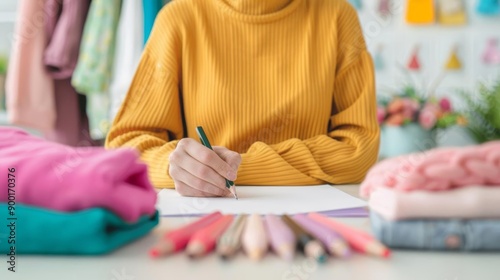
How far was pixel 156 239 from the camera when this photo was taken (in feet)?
1.56

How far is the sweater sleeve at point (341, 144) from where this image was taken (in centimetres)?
91

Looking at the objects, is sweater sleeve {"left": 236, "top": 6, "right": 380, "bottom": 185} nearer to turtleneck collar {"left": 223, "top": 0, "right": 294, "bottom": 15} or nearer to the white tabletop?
turtleneck collar {"left": 223, "top": 0, "right": 294, "bottom": 15}

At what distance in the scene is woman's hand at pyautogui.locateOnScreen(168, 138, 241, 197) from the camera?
29.9 inches

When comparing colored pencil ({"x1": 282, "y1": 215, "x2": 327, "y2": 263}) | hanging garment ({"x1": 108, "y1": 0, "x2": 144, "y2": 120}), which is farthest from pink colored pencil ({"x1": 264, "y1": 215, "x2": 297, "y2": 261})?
hanging garment ({"x1": 108, "y1": 0, "x2": 144, "y2": 120})

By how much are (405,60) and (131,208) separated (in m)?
2.04

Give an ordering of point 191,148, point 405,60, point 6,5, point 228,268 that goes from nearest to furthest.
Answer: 1. point 228,268
2. point 191,148
3. point 6,5
4. point 405,60

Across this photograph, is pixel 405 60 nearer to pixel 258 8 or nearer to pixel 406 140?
pixel 406 140

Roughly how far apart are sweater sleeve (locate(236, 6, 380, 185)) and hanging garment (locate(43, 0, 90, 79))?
758mm

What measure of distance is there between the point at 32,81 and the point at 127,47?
0.29 m

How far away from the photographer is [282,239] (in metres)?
0.41

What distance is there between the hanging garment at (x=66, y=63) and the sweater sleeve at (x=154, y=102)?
0.51 meters

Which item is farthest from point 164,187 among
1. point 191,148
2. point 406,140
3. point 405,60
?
point 405,60

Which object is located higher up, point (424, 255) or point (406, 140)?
point (424, 255)

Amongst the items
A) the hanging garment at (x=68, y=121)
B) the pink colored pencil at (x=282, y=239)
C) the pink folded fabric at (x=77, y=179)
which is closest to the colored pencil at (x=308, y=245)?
the pink colored pencil at (x=282, y=239)
